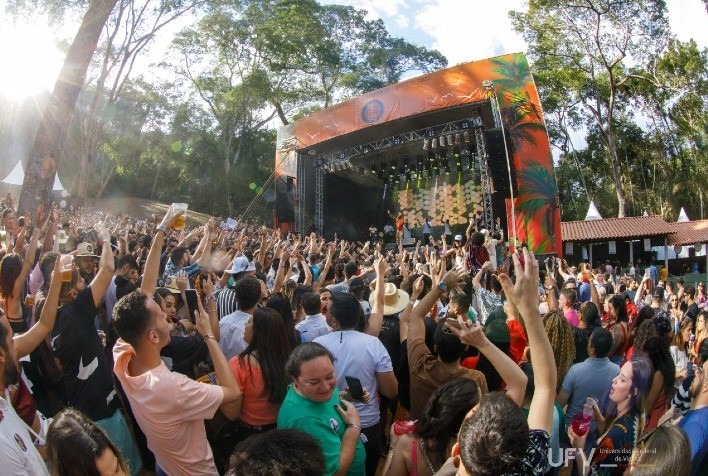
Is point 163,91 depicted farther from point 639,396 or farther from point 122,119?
point 639,396

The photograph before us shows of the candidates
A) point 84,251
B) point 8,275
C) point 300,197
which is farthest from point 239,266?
point 300,197

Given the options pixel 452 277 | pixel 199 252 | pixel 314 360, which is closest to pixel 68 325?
pixel 314 360

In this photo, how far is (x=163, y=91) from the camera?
29.6 metres

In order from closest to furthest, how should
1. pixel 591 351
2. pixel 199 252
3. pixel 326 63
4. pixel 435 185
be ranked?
pixel 591 351 → pixel 199 252 → pixel 435 185 → pixel 326 63

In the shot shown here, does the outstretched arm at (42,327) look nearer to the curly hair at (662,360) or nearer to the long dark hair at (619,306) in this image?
the curly hair at (662,360)

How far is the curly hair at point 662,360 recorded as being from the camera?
312 cm

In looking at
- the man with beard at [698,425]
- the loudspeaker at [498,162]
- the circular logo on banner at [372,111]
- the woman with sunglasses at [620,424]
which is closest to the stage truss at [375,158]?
the loudspeaker at [498,162]

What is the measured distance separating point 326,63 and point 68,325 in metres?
27.9

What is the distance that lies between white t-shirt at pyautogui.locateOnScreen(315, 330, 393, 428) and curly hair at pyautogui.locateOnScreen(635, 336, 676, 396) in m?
1.46

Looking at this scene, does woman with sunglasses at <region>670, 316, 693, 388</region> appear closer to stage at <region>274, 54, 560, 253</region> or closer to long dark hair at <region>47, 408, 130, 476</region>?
long dark hair at <region>47, 408, 130, 476</region>

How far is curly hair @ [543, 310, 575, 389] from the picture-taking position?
326 cm

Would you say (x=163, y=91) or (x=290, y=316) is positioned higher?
(x=163, y=91)

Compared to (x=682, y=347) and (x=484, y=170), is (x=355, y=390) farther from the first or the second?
(x=484, y=170)

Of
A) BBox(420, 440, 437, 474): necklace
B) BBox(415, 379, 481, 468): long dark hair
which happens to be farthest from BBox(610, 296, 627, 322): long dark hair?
BBox(420, 440, 437, 474): necklace
